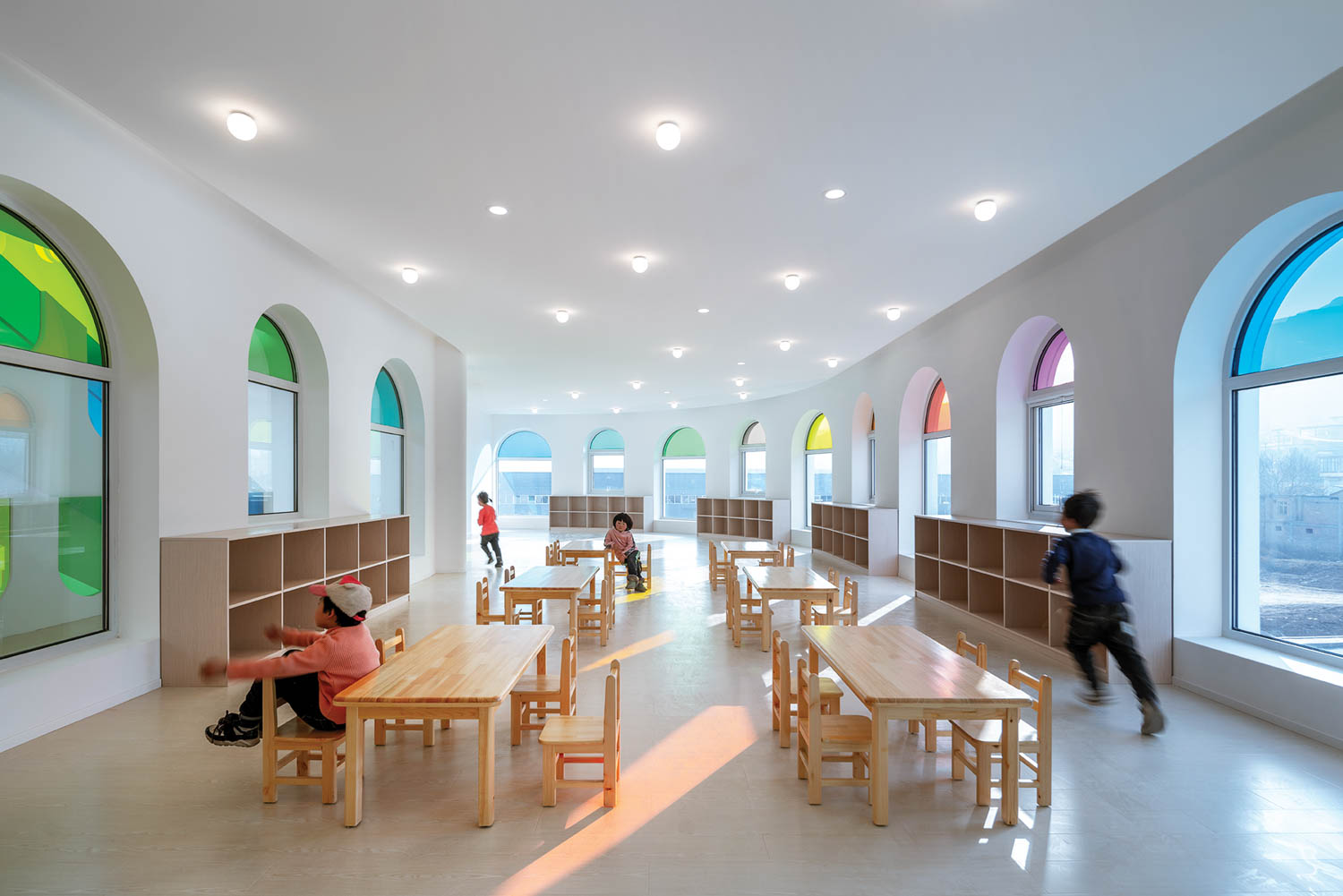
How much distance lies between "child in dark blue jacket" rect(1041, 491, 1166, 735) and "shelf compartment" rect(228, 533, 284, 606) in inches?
220

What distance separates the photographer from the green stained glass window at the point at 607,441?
20.1 m

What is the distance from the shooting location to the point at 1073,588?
415 cm

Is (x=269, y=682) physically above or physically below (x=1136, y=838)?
above

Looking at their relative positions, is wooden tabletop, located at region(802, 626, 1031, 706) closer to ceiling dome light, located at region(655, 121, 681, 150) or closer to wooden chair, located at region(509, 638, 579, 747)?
wooden chair, located at region(509, 638, 579, 747)

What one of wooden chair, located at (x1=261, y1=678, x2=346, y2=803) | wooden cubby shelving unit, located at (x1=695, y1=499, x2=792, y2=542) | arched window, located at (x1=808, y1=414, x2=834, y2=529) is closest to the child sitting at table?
wooden chair, located at (x1=261, y1=678, x2=346, y2=803)

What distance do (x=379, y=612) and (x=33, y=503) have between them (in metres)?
3.71

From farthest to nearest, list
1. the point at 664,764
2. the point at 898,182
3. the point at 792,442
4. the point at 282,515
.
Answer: the point at 792,442
the point at 282,515
the point at 898,182
the point at 664,764

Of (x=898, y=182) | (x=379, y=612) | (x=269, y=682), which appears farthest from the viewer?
(x=379, y=612)

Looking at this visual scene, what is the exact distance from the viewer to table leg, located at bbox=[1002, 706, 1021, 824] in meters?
2.89

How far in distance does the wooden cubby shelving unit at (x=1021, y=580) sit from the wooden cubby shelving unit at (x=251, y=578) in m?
5.61

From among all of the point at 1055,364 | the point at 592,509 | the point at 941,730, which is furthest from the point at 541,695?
the point at 592,509

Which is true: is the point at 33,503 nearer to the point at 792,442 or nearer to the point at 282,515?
the point at 282,515

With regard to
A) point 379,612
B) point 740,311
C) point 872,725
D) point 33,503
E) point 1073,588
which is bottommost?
point 379,612

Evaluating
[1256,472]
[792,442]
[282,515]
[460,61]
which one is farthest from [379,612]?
[792,442]
